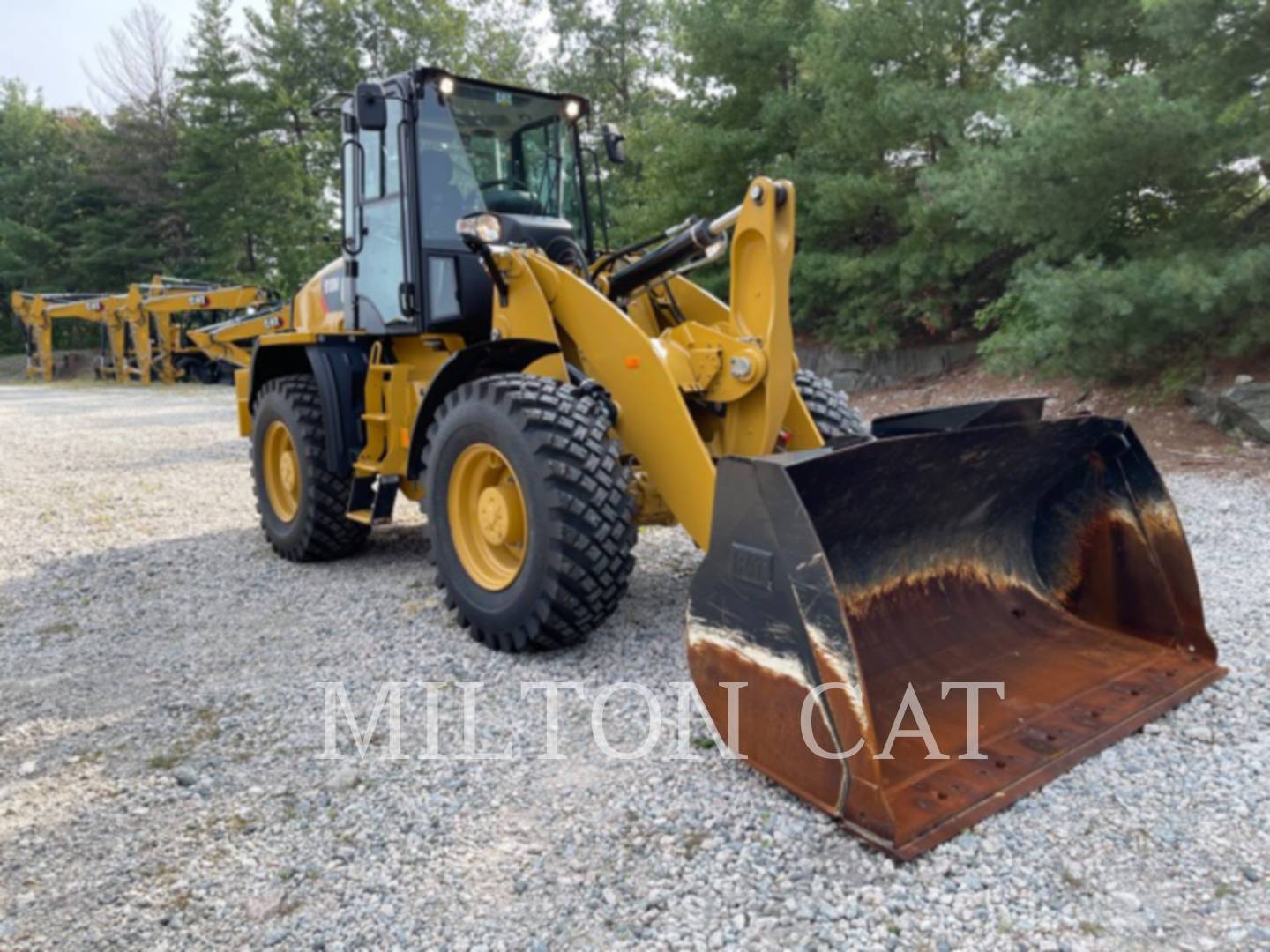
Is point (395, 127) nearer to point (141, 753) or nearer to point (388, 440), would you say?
point (388, 440)

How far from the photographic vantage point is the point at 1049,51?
369 inches

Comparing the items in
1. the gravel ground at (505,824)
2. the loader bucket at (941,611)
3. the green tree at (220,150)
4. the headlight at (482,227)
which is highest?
the green tree at (220,150)

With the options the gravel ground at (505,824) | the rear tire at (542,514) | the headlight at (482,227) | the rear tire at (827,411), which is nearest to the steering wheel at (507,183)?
the headlight at (482,227)

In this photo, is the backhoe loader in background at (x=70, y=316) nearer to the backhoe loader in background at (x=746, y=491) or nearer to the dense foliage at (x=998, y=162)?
the dense foliage at (x=998, y=162)

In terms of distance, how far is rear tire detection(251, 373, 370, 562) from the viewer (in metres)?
5.02

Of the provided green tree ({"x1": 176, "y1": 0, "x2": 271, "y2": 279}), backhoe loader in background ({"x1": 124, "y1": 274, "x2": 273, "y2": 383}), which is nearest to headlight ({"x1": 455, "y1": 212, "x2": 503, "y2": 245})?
backhoe loader in background ({"x1": 124, "y1": 274, "x2": 273, "y2": 383})

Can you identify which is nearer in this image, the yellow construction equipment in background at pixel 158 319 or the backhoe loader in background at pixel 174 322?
the backhoe loader in background at pixel 174 322

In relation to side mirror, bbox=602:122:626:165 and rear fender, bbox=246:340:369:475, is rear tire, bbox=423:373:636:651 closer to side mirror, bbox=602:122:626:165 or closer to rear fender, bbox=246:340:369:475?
rear fender, bbox=246:340:369:475

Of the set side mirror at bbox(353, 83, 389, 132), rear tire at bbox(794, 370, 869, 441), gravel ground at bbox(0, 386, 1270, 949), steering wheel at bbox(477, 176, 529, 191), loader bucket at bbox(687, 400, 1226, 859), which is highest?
side mirror at bbox(353, 83, 389, 132)

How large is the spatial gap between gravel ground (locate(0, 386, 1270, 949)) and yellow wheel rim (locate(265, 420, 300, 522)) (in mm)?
1454

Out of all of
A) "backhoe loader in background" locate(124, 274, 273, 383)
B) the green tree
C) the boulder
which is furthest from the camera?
the green tree

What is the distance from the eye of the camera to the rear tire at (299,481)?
16.5ft

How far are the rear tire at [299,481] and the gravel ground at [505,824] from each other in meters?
1.05

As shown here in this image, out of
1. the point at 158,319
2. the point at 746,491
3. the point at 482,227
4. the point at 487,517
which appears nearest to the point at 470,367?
the point at 482,227
